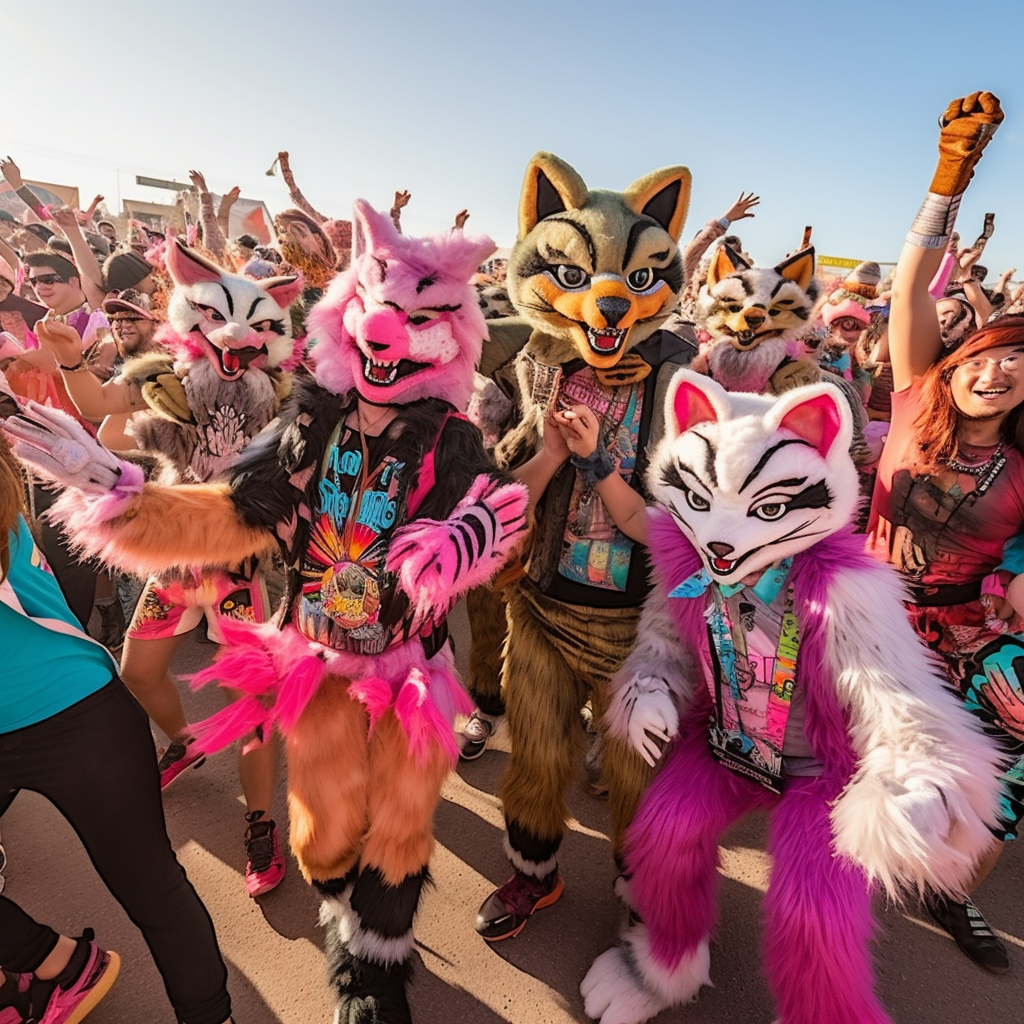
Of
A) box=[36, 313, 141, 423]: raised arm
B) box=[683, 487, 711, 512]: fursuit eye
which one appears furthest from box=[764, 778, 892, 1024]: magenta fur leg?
box=[36, 313, 141, 423]: raised arm

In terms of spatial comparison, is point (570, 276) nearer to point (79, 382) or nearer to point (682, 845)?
point (682, 845)

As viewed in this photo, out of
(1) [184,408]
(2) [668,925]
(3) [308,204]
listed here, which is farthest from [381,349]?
(3) [308,204]

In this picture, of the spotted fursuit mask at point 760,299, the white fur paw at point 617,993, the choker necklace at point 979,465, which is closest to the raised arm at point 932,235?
the choker necklace at point 979,465

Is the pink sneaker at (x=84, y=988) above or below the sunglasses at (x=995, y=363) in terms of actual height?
below

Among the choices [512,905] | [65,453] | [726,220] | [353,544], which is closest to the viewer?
[65,453]

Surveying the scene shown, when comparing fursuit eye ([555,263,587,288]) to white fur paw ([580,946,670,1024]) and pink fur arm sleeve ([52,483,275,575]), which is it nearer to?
pink fur arm sleeve ([52,483,275,575])

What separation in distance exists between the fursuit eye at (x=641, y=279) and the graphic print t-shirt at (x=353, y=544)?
84 cm

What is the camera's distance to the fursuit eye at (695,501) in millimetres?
1411

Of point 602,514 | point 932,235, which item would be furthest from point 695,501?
point 932,235

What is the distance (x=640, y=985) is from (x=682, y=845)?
501 mm

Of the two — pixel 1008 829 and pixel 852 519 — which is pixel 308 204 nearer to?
pixel 852 519

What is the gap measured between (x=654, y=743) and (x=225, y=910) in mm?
1582

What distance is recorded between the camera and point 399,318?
1501 mm

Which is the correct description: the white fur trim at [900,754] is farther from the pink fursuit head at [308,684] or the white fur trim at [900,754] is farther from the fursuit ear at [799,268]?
the fursuit ear at [799,268]
